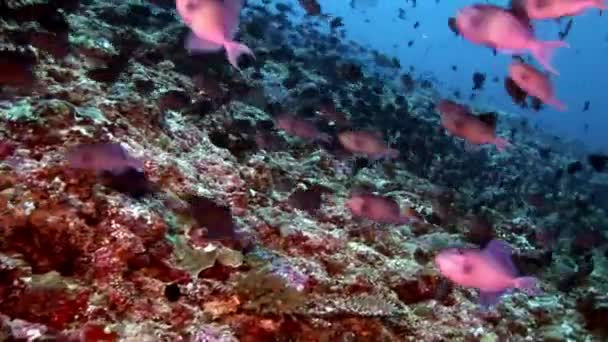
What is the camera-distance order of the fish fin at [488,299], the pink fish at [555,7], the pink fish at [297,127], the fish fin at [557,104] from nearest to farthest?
the pink fish at [555,7] < the fish fin at [557,104] < the fish fin at [488,299] < the pink fish at [297,127]

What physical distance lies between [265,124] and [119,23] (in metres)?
2.97

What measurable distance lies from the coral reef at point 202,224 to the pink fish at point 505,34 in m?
2.22

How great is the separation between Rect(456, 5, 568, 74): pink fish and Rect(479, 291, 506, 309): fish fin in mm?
1969

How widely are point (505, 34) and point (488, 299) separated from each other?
231cm

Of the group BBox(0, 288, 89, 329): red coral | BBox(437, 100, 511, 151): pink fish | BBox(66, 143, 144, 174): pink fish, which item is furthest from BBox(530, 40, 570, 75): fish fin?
BBox(0, 288, 89, 329): red coral

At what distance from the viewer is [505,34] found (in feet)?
13.6

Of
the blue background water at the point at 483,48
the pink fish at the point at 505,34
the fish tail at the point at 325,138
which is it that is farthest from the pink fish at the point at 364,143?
the blue background water at the point at 483,48

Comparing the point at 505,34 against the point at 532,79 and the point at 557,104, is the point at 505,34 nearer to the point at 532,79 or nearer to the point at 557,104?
the point at 557,104

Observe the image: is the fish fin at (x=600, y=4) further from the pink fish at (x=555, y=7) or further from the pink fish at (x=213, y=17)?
the pink fish at (x=213, y=17)

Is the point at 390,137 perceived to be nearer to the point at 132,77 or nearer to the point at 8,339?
the point at 132,77

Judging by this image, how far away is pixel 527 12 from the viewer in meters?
4.19

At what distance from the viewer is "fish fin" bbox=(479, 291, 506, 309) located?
4.79 metres

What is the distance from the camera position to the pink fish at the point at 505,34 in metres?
4.12

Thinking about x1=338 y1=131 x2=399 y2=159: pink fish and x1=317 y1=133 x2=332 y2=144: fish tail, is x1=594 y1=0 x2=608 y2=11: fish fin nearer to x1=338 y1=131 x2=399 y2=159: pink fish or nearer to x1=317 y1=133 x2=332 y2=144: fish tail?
x1=338 y1=131 x2=399 y2=159: pink fish
